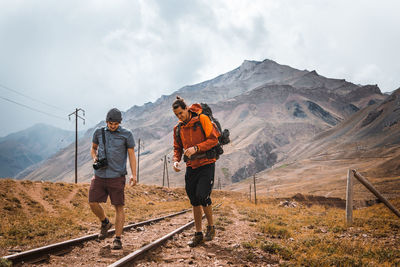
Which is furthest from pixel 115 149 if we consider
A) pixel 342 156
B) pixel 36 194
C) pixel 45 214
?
pixel 342 156

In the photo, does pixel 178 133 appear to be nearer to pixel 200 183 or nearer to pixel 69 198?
pixel 200 183

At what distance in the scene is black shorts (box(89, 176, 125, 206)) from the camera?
4.63 metres

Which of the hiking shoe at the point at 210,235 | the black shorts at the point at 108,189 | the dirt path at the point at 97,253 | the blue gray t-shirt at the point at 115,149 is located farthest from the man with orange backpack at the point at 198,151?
the dirt path at the point at 97,253

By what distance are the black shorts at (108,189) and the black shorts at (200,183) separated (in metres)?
1.29

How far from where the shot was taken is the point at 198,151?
4320 millimetres

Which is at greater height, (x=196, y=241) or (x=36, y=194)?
(x=36, y=194)

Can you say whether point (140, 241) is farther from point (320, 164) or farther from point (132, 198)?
point (320, 164)

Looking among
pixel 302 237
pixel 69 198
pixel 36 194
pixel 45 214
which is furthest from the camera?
pixel 69 198

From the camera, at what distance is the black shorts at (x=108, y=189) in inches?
182

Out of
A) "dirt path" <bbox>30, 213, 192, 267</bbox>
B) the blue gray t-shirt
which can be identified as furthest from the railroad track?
the blue gray t-shirt

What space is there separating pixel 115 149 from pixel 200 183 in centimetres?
172

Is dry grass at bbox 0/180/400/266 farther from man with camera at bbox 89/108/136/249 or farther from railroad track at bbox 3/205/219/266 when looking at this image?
man with camera at bbox 89/108/136/249

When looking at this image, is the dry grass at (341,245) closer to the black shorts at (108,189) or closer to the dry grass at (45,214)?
the black shorts at (108,189)

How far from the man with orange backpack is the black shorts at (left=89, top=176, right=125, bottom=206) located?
1131mm
